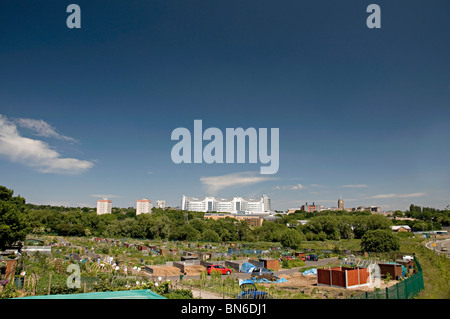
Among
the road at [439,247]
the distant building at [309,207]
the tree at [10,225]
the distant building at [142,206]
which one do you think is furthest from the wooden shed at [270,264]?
the distant building at [309,207]

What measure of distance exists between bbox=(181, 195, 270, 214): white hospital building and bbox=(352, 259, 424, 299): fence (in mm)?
105518

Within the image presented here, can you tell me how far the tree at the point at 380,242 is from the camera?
75.6 feet

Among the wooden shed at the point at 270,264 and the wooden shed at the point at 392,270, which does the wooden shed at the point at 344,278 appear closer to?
the wooden shed at the point at 392,270

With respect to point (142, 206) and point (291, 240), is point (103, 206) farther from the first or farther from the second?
point (291, 240)

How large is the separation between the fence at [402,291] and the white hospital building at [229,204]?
106m

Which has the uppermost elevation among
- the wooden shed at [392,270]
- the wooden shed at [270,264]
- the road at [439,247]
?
the wooden shed at [392,270]

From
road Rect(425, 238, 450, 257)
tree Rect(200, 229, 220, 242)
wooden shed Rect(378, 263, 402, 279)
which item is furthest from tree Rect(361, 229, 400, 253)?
tree Rect(200, 229, 220, 242)

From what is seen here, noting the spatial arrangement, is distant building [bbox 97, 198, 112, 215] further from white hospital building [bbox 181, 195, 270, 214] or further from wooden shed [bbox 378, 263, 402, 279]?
wooden shed [bbox 378, 263, 402, 279]

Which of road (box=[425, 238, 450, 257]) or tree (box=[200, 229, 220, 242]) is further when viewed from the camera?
tree (box=[200, 229, 220, 242])

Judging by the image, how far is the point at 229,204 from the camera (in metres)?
116

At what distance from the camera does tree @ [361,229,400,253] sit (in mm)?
23047

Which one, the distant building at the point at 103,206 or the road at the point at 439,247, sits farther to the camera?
the distant building at the point at 103,206

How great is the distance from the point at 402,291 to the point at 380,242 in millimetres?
17534
